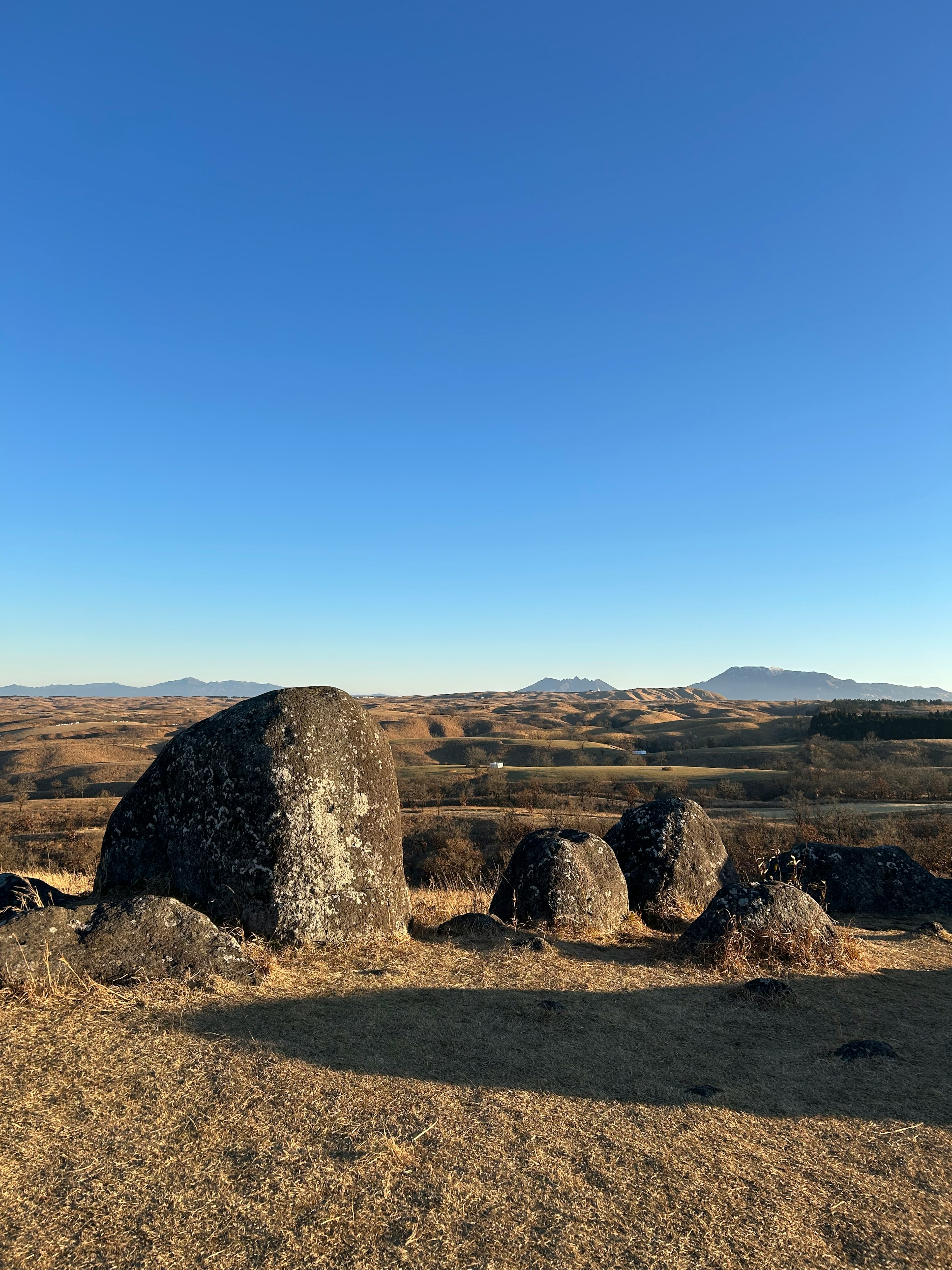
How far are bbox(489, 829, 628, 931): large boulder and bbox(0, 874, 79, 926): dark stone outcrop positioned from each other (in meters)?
5.76

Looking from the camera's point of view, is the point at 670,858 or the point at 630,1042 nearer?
the point at 630,1042

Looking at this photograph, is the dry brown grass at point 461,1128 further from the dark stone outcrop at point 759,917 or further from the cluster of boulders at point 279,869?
the dark stone outcrop at point 759,917

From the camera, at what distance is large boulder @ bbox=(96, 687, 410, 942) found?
8336 millimetres

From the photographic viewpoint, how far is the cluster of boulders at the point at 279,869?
23.7ft

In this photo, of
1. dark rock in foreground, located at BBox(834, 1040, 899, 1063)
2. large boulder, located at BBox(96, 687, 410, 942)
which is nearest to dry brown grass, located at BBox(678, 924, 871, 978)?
dark rock in foreground, located at BBox(834, 1040, 899, 1063)

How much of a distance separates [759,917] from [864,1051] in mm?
2588

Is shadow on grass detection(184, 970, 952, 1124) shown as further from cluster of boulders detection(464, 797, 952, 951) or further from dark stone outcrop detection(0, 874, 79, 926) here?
dark stone outcrop detection(0, 874, 79, 926)

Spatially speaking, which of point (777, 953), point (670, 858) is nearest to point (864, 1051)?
point (777, 953)

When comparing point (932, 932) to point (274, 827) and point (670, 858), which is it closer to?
point (670, 858)

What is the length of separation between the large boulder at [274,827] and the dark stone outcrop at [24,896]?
64 cm

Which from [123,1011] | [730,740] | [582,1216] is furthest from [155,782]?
[730,740]

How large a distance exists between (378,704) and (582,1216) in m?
185

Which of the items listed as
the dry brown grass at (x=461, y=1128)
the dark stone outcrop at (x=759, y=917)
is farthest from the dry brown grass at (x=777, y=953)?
the dry brown grass at (x=461, y=1128)

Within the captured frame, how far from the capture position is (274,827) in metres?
8.45
